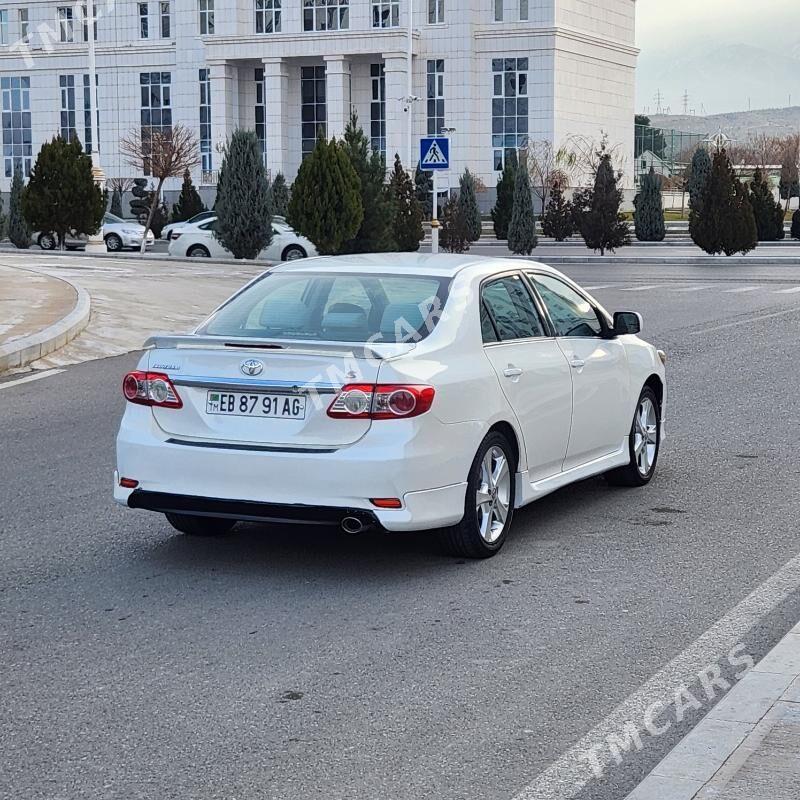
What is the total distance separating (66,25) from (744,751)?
98031 mm

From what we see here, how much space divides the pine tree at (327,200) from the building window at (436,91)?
52844 millimetres

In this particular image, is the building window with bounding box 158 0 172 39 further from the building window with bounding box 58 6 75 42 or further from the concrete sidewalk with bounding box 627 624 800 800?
the concrete sidewalk with bounding box 627 624 800 800

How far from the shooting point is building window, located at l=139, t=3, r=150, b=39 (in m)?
93.1

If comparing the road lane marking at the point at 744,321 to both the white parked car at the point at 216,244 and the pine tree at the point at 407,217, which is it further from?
the pine tree at the point at 407,217

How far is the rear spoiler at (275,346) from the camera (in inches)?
256

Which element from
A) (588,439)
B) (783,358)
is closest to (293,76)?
(783,358)

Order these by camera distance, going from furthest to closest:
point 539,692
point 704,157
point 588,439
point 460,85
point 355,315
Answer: point 460,85, point 704,157, point 588,439, point 355,315, point 539,692

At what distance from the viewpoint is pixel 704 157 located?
57.4m

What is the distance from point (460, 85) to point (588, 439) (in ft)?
260

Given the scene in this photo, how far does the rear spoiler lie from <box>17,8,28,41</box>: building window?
93409 mm

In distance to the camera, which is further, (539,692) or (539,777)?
(539,692)

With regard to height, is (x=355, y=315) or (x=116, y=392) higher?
(x=355, y=315)

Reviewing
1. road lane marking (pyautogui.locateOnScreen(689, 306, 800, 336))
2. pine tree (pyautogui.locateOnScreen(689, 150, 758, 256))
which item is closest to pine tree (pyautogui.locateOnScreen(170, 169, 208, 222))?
pine tree (pyautogui.locateOnScreen(689, 150, 758, 256))

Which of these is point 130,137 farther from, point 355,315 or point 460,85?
point 355,315
